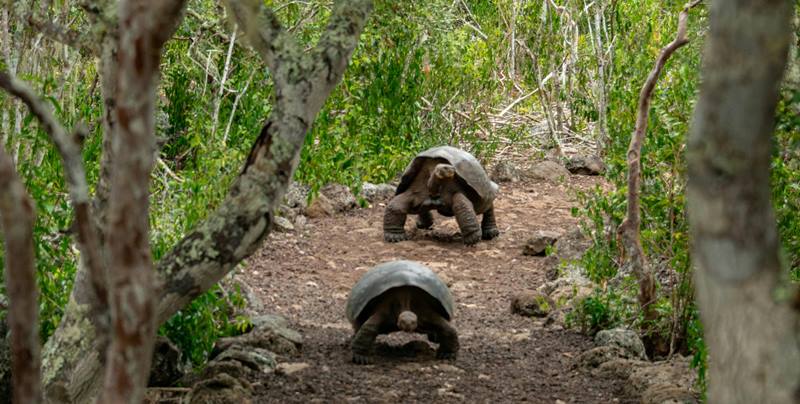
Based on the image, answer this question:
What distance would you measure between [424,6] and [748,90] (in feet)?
25.8

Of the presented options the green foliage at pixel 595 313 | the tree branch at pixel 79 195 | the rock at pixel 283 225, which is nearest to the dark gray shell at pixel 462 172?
the rock at pixel 283 225

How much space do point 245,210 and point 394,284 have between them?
2.36m

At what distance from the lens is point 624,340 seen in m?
6.22

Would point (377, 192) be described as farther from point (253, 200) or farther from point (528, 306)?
point (253, 200)

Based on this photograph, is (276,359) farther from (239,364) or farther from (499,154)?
(499,154)

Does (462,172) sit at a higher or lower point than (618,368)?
higher

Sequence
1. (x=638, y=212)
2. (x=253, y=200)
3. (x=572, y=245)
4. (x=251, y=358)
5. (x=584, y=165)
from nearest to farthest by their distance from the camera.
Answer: (x=253, y=200) < (x=251, y=358) < (x=638, y=212) < (x=572, y=245) < (x=584, y=165)

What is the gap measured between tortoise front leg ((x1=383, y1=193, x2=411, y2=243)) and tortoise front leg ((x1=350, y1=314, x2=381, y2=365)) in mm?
3401

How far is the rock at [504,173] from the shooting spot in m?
11.9

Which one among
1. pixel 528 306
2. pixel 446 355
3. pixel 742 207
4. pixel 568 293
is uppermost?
pixel 742 207

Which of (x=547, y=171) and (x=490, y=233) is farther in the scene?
(x=547, y=171)

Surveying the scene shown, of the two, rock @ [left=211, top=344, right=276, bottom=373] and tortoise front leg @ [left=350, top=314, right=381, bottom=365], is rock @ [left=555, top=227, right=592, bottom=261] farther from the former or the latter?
rock @ [left=211, top=344, right=276, bottom=373]

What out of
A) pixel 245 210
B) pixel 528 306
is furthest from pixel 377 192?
pixel 245 210

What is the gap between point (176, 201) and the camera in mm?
5859
